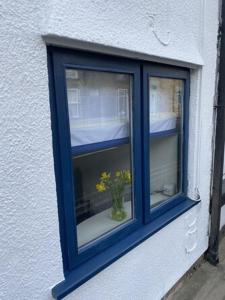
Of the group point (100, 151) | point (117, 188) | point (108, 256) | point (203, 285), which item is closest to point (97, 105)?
point (100, 151)

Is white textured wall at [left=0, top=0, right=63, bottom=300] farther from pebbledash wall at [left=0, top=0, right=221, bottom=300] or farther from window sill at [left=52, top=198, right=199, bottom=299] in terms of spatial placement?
window sill at [left=52, top=198, right=199, bottom=299]

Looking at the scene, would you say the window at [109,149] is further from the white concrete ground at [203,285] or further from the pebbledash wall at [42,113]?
the white concrete ground at [203,285]

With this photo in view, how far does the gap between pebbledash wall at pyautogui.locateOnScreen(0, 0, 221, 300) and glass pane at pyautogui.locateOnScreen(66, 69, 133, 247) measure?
0.24m

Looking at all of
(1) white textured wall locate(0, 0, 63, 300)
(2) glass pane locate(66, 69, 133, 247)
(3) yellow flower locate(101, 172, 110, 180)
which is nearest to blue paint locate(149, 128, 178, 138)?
(2) glass pane locate(66, 69, 133, 247)

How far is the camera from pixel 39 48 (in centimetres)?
123

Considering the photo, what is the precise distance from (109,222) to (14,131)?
1133 mm

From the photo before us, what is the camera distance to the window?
1499 mm

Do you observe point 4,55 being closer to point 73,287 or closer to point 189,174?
point 73,287

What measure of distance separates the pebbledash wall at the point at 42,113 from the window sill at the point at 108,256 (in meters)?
0.07

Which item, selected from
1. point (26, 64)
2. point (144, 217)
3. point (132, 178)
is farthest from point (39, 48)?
point (144, 217)

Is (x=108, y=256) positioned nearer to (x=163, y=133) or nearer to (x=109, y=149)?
(x=109, y=149)

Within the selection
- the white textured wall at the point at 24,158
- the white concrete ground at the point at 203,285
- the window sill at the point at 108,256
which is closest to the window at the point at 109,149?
the window sill at the point at 108,256

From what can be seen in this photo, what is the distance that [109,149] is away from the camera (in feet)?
6.28

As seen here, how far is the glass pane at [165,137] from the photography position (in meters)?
2.28
